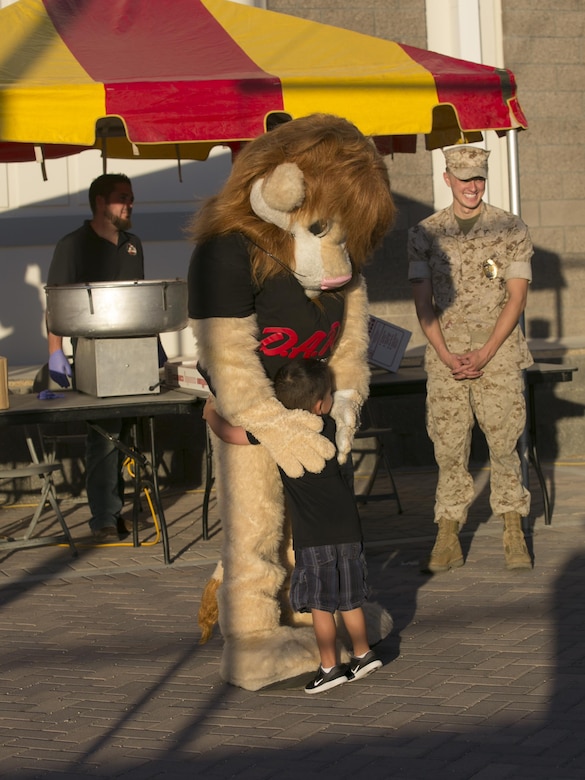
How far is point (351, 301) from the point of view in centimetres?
547

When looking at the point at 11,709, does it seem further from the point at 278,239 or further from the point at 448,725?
the point at 278,239

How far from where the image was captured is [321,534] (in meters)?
5.14

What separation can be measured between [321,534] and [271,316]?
2.74 feet

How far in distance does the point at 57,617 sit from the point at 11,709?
140 centimetres

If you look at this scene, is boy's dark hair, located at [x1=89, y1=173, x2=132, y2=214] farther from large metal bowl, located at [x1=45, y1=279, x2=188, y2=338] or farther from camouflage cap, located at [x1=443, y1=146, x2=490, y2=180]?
camouflage cap, located at [x1=443, y1=146, x2=490, y2=180]

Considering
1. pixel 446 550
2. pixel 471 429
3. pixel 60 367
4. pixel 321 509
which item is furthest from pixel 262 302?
pixel 60 367

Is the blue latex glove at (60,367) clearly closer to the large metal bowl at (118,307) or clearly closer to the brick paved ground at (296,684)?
the large metal bowl at (118,307)

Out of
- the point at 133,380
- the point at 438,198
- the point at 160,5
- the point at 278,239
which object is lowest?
the point at 133,380

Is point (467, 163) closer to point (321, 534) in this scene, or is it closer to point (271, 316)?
point (271, 316)

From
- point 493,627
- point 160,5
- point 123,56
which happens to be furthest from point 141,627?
point 160,5

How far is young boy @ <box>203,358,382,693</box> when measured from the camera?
16.8 feet

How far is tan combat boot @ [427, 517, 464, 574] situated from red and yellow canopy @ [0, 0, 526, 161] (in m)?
2.12

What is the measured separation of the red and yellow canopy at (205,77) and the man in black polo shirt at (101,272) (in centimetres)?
57

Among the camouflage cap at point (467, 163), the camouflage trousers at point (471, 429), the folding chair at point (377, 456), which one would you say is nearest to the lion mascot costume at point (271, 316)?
the camouflage cap at point (467, 163)
